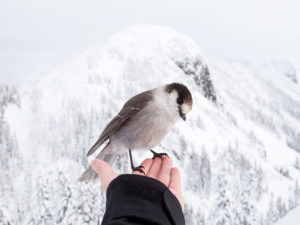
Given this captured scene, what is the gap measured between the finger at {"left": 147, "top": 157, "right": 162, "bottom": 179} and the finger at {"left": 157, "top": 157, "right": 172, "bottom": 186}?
0.07 m

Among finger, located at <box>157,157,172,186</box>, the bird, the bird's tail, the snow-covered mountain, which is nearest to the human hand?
finger, located at <box>157,157,172,186</box>

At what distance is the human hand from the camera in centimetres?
232

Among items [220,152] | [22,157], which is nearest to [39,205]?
[22,157]

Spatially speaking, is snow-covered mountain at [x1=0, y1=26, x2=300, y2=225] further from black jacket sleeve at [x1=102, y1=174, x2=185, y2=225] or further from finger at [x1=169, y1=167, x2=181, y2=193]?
black jacket sleeve at [x1=102, y1=174, x2=185, y2=225]

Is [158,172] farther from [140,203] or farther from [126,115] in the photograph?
[140,203]

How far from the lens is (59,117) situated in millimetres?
43906

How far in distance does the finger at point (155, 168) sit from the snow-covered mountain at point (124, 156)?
10020 mm

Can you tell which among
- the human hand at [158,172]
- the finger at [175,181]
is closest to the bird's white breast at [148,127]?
the human hand at [158,172]

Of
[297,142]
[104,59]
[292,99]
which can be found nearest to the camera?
[104,59]

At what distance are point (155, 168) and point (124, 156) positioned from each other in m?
21.6

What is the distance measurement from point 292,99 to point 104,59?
131085mm

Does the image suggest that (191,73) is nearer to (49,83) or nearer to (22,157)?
(49,83)

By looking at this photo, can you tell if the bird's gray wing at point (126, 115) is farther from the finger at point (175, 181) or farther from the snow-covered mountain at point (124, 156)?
the snow-covered mountain at point (124, 156)

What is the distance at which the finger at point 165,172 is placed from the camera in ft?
8.15
